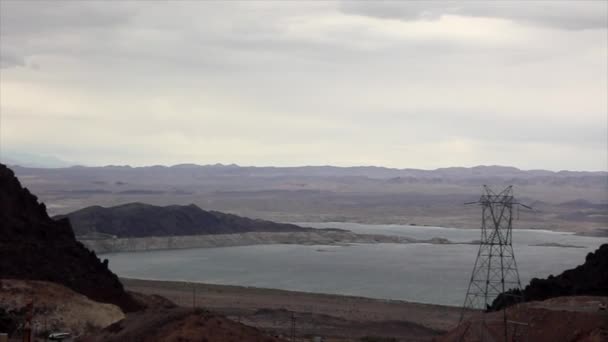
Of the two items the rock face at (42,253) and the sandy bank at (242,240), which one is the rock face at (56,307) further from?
the sandy bank at (242,240)

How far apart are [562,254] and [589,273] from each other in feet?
171

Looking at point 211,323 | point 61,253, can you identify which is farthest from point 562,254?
point 211,323

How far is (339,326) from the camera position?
146 feet

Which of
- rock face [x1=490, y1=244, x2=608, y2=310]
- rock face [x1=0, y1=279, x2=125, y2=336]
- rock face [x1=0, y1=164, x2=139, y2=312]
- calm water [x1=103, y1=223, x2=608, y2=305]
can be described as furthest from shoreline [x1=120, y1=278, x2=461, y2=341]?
rock face [x1=0, y1=279, x2=125, y2=336]

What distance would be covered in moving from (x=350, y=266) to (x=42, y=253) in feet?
142

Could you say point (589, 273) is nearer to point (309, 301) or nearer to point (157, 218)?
point (309, 301)

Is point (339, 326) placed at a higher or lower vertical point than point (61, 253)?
lower

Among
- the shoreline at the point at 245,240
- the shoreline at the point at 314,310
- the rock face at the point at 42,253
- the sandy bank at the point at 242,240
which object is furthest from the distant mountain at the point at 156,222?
the rock face at the point at 42,253

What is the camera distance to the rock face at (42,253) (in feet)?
129

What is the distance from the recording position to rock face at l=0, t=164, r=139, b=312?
129 feet

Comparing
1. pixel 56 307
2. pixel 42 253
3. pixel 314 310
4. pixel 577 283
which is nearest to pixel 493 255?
pixel 577 283

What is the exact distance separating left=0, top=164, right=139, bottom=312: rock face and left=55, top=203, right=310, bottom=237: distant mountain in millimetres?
59475

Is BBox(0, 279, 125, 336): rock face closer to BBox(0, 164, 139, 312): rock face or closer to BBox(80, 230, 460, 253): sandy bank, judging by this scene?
BBox(0, 164, 139, 312): rock face

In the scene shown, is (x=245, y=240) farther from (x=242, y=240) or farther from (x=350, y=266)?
(x=350, y=266)
